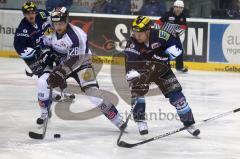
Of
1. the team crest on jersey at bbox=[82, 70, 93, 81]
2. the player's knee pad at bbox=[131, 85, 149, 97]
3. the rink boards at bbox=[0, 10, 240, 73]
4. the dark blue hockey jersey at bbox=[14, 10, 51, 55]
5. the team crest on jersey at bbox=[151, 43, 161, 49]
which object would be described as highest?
the team crest on jersey at bbox=[151, 43, 161, 49]

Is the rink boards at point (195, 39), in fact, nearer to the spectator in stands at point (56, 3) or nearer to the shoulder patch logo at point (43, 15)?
the spectator in stands at point (56, 3)

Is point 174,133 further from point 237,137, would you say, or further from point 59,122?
point 59,122

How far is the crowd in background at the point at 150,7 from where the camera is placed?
12.5 meters

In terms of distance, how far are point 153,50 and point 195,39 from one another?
6.51m

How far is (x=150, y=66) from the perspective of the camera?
6246 mm

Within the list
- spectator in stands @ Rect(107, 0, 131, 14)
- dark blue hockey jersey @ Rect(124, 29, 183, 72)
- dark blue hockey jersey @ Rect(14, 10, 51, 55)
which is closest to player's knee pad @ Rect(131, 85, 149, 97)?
dark blue hockey jersey @ Rect(124, 29, 183, 72)

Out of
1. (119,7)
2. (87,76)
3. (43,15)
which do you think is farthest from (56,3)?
(87,76)

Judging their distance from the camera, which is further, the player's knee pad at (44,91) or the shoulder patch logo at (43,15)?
the shoulder patch logo at (43,15)

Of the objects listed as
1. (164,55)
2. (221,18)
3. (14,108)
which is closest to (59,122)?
(14,108)

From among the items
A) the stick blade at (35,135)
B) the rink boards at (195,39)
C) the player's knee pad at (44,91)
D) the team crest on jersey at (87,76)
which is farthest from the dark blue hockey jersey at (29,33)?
the rink boards at (195,39)

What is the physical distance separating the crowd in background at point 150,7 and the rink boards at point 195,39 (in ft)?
0.59

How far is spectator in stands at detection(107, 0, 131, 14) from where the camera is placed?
1319 cm

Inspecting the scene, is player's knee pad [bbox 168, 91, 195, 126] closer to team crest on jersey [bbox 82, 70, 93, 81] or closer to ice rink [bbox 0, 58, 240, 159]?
ice rink [bbox 0, 58, 240, 159]

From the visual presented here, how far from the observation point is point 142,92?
20.6 ft
